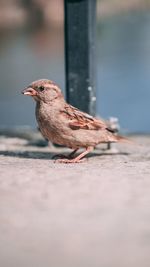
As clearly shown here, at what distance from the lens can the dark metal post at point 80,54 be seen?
A: 25.0 ft

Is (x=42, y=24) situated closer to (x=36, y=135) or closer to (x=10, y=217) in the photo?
(x=36, y=135)

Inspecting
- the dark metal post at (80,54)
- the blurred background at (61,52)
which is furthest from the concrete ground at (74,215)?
the blurred background at (61,52)

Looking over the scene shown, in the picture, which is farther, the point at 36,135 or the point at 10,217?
the point at 36,135

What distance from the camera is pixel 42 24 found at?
48.2 ft

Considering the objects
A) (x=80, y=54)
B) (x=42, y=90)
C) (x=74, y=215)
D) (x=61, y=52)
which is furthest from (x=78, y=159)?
(x=61, y=52)

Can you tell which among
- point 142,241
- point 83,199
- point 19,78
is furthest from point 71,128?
point 19,78

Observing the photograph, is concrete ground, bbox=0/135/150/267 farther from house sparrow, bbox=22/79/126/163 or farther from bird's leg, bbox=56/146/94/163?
house sparrow, bbox=22/79/126/163

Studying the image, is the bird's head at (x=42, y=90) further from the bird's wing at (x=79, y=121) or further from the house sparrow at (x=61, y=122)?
the bird's wing at (x=79, y=121)

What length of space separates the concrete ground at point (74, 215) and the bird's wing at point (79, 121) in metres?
0.40

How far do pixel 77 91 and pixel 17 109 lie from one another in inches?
141

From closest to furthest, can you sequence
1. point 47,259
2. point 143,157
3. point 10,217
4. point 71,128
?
point 47,259, point 10,217, point 71,128, point 143,157

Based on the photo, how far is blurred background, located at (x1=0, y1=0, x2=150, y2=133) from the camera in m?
11.6

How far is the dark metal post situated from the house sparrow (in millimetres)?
705

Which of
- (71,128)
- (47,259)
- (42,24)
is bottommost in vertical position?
(47,259)
